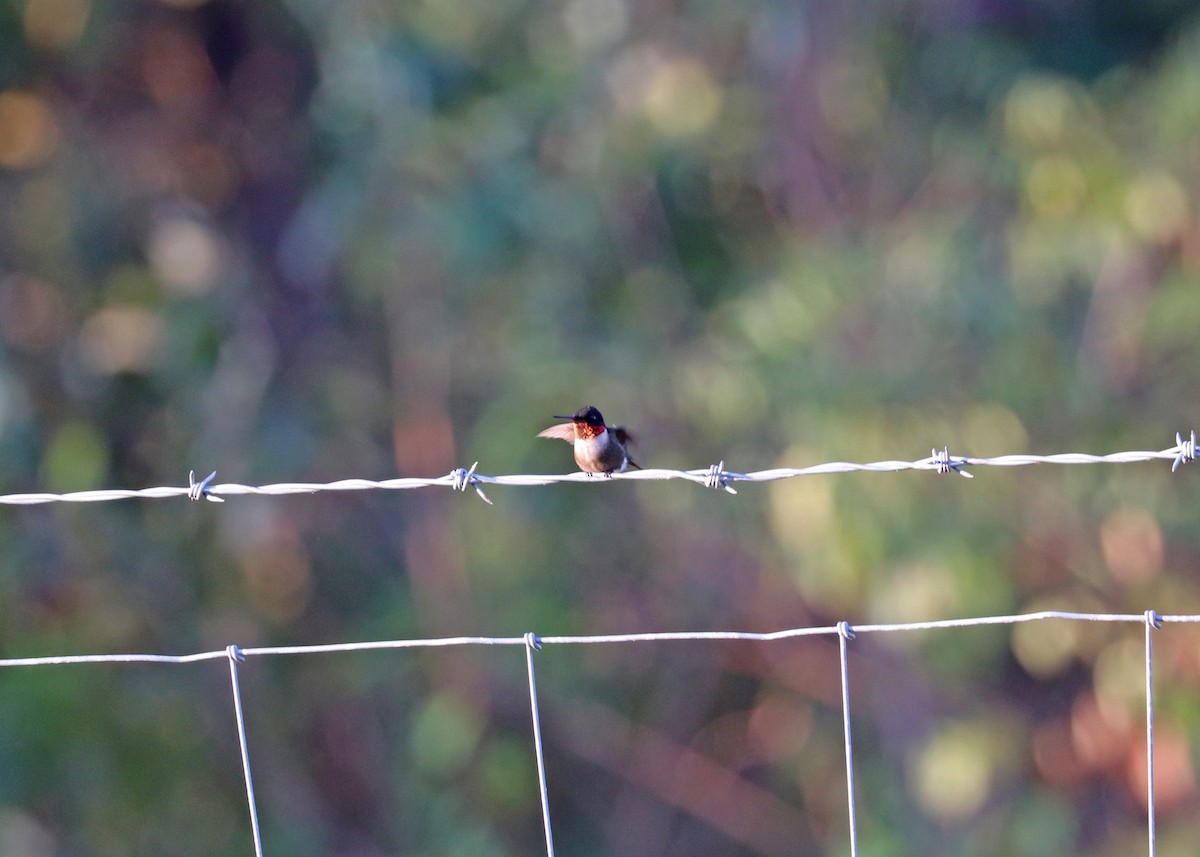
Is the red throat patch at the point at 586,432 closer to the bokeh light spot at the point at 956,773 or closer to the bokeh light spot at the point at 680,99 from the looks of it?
the bokeh light spot at the point at 956,773

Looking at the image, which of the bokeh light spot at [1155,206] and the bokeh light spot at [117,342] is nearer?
the bokeh light spot at [1155,206]

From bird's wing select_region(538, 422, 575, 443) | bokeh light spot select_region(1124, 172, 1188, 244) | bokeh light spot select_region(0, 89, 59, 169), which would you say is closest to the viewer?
bird's wing select_region(538, 422, 575, 443)

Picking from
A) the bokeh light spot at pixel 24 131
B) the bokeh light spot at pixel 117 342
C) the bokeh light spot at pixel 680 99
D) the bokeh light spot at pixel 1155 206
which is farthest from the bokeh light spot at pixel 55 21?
the bokeh light spot at pixel 1155 206

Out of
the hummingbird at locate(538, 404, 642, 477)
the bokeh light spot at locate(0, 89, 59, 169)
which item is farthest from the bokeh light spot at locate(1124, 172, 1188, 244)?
the bokeh light spot at locate(0, 89, 59, 169)

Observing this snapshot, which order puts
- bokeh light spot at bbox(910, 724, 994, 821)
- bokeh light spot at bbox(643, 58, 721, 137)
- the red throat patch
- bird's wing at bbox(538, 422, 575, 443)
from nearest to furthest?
1. bird's wing at bbox(538, 422, 575, 443)
2. the red throat patch
3. bokeh light spot at bbox(910, 724, 994, 821)
4. bokeh light spot at bbox(643, 58, 721, 137)

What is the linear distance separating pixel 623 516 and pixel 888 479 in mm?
2037

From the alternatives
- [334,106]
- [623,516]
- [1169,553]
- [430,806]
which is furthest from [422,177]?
[1169,553]

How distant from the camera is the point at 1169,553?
19.3ft

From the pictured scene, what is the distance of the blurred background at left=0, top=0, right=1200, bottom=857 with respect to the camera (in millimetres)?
5980

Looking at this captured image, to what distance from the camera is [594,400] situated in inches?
275

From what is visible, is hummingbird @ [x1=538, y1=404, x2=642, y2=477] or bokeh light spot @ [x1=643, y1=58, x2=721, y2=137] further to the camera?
bokeh light spot @ [x1=643, y1=58, x2=721, y2=137]

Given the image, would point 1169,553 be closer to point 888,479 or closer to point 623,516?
point 888,479

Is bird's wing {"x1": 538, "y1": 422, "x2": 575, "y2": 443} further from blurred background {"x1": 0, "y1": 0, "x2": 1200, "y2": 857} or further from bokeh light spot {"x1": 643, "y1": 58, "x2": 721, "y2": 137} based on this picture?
bokeh light spot {"x1": 643, "y1": 58, "x2": 721, "y2": 137}

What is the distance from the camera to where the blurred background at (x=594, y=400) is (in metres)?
5.98
